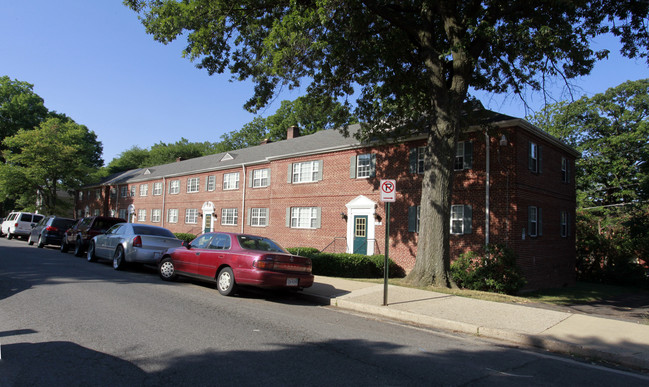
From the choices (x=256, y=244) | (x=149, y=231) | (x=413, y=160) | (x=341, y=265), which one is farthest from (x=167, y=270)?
(x=413, y=160)

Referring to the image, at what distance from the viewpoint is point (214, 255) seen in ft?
32.6

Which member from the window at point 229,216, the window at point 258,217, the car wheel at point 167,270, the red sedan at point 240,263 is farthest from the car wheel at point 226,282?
the window at point 229,216

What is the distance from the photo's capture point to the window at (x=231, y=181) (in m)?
29.6

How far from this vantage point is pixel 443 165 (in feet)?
42.1

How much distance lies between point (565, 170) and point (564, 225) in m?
2.76

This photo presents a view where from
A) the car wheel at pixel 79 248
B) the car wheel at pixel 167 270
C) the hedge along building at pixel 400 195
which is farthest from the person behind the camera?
the car wheel at pixel 79 248

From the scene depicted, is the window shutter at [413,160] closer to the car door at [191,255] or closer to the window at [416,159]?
the window at [416,159]

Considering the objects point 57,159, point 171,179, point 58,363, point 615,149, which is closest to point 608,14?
point 58,363

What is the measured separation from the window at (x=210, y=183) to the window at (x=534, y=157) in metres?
22.4

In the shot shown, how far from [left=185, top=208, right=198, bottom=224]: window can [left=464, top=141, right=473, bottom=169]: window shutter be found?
2286cm

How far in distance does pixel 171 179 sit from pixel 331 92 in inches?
1000

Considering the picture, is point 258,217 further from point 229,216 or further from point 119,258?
point 119,258

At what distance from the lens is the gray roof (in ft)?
56.5

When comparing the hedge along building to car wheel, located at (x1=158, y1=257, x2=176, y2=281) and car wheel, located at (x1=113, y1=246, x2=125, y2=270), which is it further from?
car wheel, located at (x1=113, y1=246, x2=125, y2=270)
